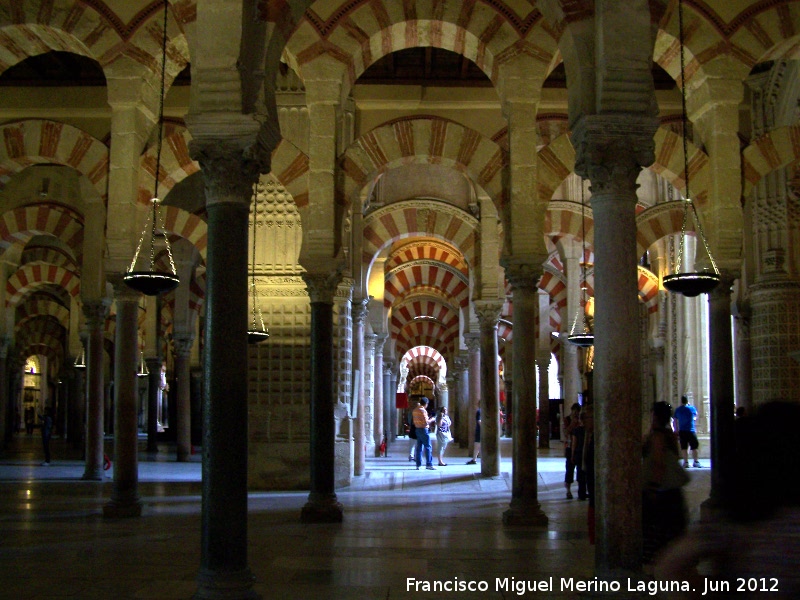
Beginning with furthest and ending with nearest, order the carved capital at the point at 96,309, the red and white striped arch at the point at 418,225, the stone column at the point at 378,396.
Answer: the stone column at the point at 378,396
the red and white striped arch at the point at 418,225
the carved capital at the point at 96,309

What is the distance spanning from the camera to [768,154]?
8445mm

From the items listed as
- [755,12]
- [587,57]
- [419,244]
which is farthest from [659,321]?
[587,57]

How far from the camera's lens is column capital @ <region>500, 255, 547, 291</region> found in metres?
7.52

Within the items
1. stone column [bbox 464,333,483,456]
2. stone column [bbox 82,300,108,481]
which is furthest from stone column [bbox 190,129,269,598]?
stone column [bbox 464,333,483,456]

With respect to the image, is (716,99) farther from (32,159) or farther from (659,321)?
(659,321)

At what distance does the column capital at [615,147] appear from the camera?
4559 mm

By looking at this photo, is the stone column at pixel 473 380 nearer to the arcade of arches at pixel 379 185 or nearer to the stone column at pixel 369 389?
the arcade of arches at pixel 379 185

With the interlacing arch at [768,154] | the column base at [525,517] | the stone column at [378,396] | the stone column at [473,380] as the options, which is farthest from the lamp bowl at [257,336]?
the stone column at [378,396]

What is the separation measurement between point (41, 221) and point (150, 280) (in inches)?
274

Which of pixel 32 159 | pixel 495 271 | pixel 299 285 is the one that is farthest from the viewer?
pixel 495 271

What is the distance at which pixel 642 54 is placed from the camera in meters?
4.59

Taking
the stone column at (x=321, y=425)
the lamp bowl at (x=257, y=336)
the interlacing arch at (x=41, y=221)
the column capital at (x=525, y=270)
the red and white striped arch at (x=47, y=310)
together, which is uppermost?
the interlacing arch at (x=41, y=221)

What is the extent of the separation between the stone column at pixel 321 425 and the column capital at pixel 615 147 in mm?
3461

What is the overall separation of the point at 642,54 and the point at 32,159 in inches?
295
